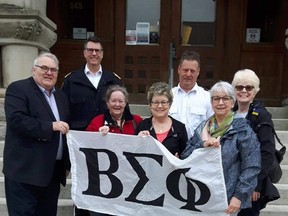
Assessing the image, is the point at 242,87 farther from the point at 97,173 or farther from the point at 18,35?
the point at 18,35

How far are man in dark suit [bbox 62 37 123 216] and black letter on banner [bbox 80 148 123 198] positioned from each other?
1.38ft

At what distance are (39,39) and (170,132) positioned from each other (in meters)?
2.93

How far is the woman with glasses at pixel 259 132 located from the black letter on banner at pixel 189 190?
31 cm

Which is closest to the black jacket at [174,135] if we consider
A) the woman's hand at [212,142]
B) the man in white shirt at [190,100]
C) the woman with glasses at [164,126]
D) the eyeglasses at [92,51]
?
→ the woman with glasses at [164,126]

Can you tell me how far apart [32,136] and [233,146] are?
1465 mm

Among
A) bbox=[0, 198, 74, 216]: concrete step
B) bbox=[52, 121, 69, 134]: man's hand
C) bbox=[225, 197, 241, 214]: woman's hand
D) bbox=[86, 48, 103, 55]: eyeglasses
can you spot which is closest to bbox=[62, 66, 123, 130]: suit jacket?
bbox=[86, 48, 103, 55]: eyeglasses

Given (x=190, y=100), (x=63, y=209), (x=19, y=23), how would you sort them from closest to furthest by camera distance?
(x=190, y=100) → (x=63, y=209) → (x=19, y=23)

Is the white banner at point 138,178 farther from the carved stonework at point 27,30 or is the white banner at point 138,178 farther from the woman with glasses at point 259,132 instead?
the carved stonework at point 27,30

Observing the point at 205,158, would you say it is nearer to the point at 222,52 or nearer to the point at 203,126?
the point at 203,126

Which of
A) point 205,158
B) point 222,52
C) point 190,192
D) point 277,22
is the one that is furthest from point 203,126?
point 277,22

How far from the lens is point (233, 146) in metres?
2.63

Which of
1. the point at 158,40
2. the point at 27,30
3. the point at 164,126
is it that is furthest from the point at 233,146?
the point at 158,40

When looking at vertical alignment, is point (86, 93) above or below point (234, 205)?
above

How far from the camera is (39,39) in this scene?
518 cm
